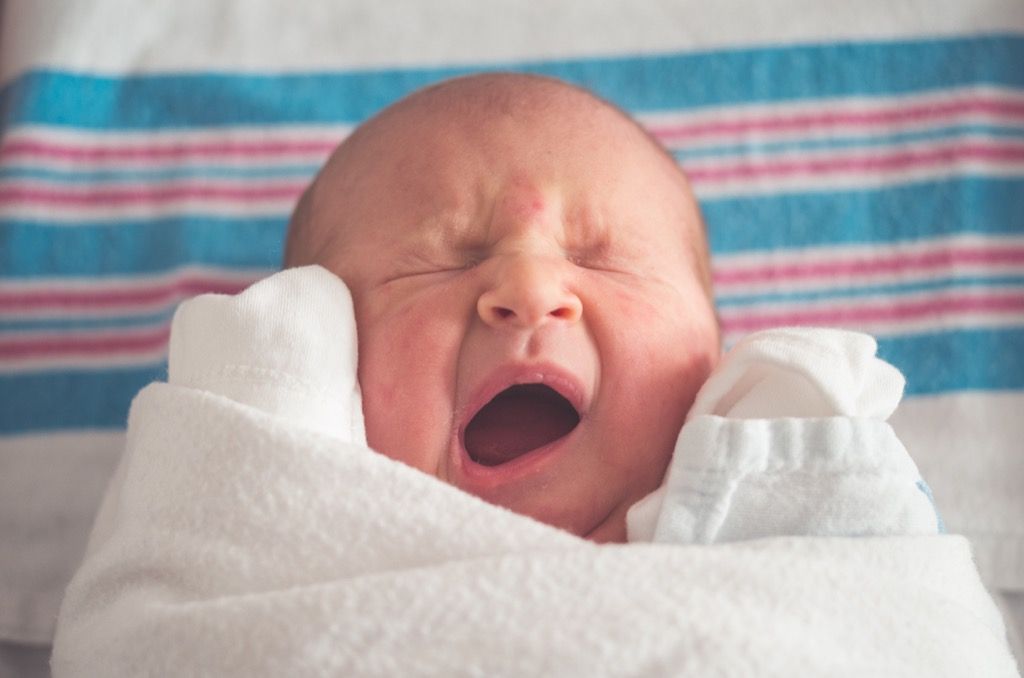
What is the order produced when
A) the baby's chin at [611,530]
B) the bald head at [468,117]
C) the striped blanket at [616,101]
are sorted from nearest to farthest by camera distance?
the baby's chin at [611,530], the bald head at [468,117], the striped blanket at [616,101]

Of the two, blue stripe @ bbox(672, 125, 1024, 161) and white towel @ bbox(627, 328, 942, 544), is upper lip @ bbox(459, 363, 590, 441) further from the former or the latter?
blue stripe @ bbox(672, 125, 1024, 161)

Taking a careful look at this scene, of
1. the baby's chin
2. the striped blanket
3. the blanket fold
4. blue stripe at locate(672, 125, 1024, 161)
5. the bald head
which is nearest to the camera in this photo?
the blanket fold

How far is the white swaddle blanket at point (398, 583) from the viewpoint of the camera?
0.76 metres

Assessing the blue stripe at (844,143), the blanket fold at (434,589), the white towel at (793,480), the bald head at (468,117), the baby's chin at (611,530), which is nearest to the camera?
the blanket fold at (434,589)

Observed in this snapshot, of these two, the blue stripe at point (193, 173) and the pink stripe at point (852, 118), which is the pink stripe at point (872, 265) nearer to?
the pink stripe at point (852, 118)

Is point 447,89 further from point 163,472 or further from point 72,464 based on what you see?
point 72,464

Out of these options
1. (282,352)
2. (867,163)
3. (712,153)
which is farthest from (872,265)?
(282,352)

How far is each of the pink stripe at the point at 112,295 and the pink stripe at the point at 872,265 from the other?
2.01 ft

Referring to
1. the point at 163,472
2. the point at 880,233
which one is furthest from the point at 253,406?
the point at 880,233

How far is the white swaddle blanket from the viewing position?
76cm

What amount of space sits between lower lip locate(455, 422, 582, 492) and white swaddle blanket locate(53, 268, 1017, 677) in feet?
0.31

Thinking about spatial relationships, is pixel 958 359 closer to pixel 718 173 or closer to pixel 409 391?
pixel 718 173

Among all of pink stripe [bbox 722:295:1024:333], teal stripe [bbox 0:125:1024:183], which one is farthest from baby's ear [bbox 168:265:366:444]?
pink stripe [bbox 722:295:1024:333]

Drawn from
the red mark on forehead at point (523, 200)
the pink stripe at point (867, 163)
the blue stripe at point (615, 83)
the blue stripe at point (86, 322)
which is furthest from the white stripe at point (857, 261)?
the blue stripe at point (86, 322)
